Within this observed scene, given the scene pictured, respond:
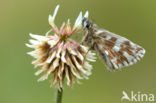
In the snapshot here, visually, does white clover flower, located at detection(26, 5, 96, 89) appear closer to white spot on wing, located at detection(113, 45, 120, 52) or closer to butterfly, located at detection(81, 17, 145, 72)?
butterfly, located at detection(81, 17, 145, 72)

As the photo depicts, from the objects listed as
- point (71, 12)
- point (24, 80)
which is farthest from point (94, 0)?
point (24, 80)

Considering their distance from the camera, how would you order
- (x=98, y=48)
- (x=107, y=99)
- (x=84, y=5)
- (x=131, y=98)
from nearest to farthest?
(x=98, y=48), (x=131, y=98), (x=107, y=99), (x=84, y=5)

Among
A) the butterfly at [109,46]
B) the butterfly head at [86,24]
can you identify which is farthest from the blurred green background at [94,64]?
the butterfly head at [86,24]

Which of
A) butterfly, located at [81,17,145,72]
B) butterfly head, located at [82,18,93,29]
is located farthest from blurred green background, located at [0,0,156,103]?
butterfly head, located at [82,18,93,29]

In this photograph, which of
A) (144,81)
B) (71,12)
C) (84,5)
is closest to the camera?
(144,81)

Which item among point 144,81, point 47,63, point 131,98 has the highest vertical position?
point 144,81

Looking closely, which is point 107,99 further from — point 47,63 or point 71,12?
point 47,63

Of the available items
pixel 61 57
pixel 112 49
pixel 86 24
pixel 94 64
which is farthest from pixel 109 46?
pixel 94 64
